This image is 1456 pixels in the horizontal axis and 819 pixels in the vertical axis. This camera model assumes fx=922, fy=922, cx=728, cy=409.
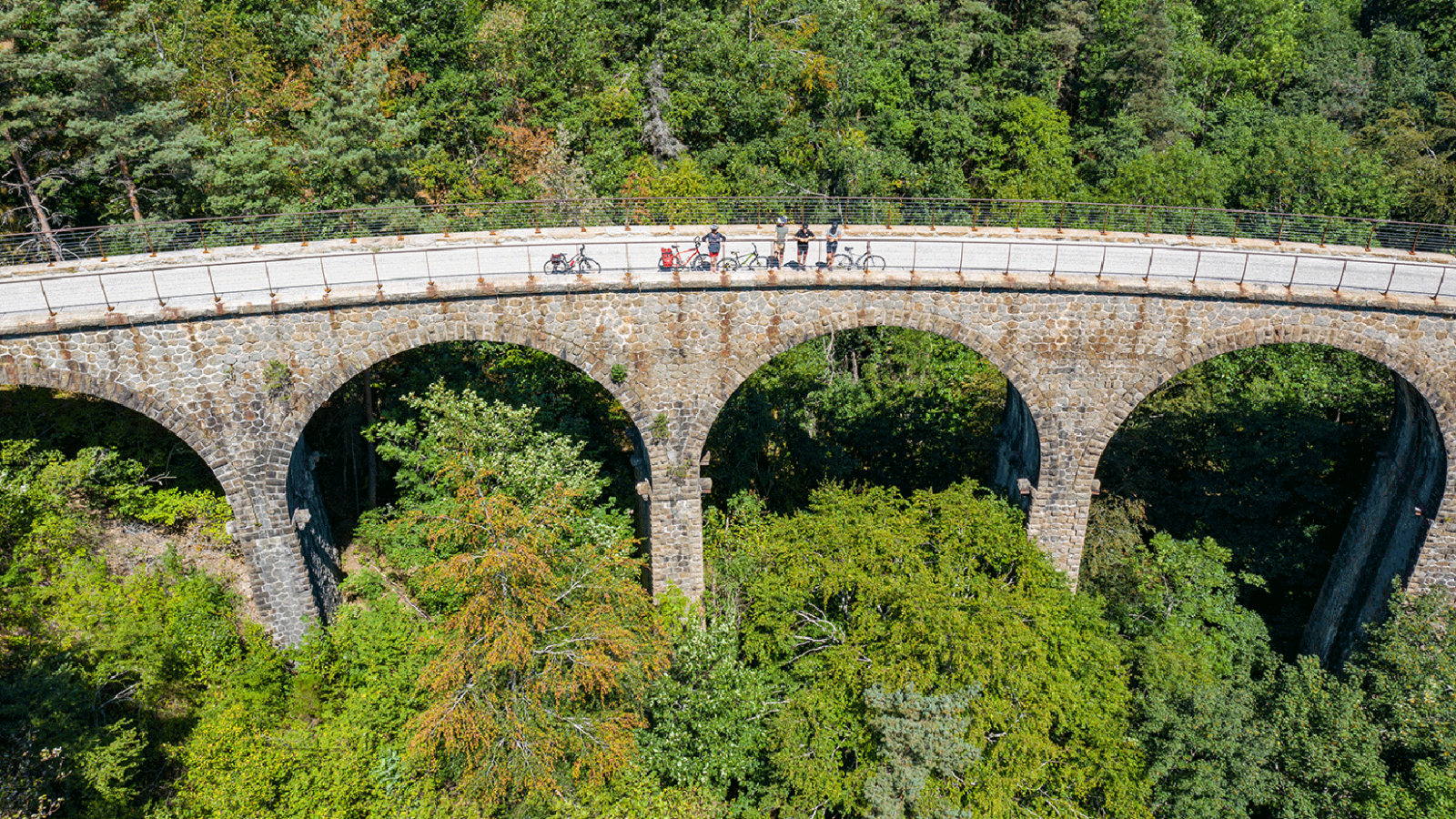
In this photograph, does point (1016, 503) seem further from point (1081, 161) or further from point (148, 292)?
point (1081, 161)

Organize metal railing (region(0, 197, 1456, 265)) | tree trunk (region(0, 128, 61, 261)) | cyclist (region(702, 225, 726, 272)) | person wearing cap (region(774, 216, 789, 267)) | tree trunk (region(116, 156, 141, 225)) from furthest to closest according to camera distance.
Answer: tree trunk (region(116, 156, 141, 225))
tree trunk (region(0, 128, 61, 261))
metal railing (region(0, 197, 1456, 265))
cyclist (region(702, 225, 726, 272))
person wearing cap (region(774, 216, 789, 267))

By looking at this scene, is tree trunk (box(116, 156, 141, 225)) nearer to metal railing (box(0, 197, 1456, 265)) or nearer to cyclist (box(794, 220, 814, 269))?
metal railing (box(0, 197, 1456, 265))

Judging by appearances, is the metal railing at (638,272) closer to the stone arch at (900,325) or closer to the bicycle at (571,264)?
the bicycle at (571,264)

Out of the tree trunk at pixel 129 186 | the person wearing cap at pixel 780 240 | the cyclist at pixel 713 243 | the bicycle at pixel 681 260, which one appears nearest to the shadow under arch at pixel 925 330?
the person wearing cap at pixel 780 240

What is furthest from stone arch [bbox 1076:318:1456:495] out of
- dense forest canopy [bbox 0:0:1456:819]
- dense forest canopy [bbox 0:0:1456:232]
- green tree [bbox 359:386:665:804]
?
dense forest canopy [bbox 0:0:1456:232]

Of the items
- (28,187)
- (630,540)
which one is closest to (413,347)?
(630,540)

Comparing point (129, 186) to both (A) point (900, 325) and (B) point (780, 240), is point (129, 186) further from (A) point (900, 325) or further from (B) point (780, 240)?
(A) point (900, 325)
